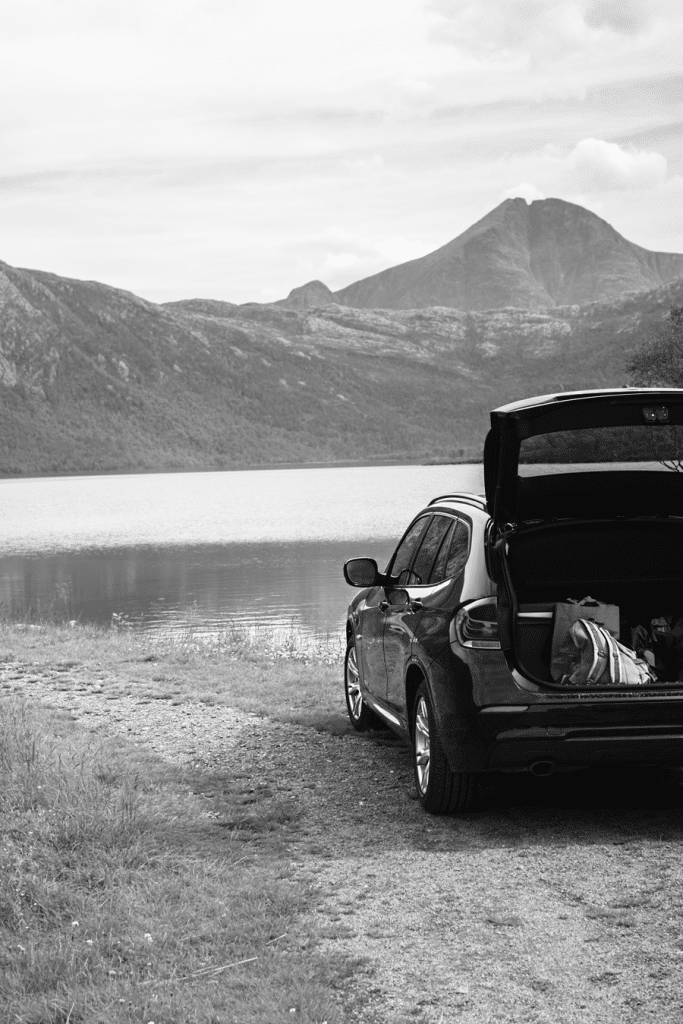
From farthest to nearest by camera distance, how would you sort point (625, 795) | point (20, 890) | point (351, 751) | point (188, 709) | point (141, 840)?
1. point (188, 709)
2. point (351, 751)
3. point (625, 795)
4. point (141, 840)
5. point (20, 890)

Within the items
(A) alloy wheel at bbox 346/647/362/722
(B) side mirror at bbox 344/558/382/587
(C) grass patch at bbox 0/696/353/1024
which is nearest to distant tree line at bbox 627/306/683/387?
(A) alloy wheel at bbox 346/647/362/722

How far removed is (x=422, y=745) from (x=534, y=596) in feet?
3.34

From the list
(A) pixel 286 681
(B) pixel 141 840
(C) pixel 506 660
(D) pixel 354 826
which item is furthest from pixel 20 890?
(A) pixel 286 681

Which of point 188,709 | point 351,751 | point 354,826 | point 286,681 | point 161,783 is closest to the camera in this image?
point 354,826

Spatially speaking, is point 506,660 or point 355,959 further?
point 506,660

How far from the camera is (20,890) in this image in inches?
179

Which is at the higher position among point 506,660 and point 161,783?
point 506,660

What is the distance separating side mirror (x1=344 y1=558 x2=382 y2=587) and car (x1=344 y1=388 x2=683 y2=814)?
0.21 meters

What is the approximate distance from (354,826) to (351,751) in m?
2.03

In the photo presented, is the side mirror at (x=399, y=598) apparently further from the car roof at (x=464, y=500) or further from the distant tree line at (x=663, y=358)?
the distant tree line at (x=663, y=358)

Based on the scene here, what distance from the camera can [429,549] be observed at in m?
6.98

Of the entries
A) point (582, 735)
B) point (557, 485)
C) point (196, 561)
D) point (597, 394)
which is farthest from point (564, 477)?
point (196, 561)

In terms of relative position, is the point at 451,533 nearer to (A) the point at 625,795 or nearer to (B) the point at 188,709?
(A) the point at 625,795

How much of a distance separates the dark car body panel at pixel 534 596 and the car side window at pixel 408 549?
0.42 metres
